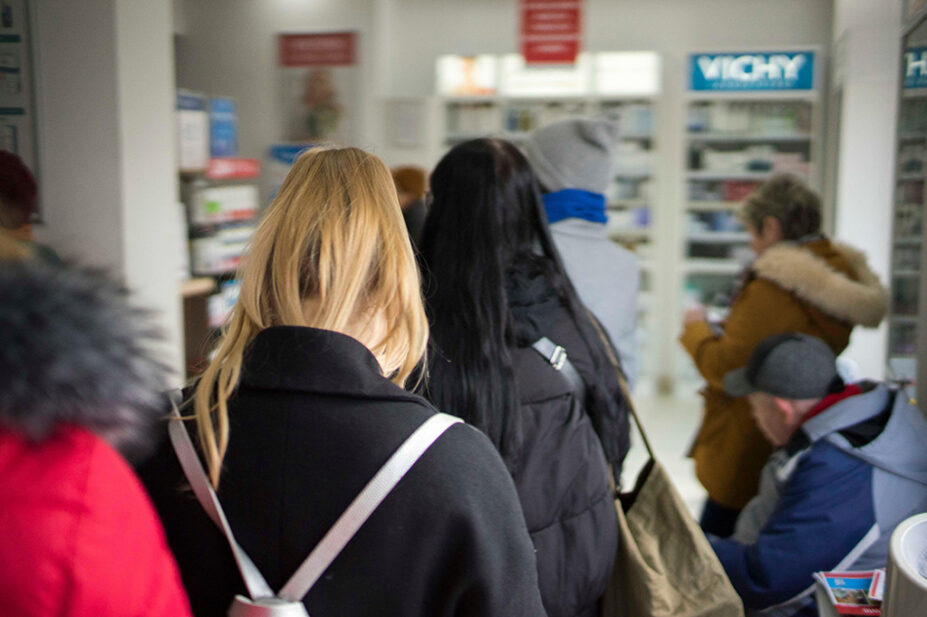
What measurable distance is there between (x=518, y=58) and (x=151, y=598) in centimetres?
744

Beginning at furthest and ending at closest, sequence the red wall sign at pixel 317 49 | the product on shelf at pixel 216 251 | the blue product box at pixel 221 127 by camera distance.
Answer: the red wall sign at pixel 317 49, the blue product box at pixel 221 127, the product on shelf at pixel 216 251

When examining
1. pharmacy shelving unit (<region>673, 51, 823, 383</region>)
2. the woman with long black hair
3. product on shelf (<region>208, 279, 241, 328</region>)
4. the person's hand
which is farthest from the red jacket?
pharmacy shelving unit (<region>673, 51, 823, 383</region>)

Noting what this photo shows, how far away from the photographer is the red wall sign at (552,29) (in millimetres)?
5602

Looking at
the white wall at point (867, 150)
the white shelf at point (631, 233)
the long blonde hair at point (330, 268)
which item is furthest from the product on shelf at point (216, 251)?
the white shelf at point (631, 233)

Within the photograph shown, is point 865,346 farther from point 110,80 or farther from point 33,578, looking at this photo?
point 33,578

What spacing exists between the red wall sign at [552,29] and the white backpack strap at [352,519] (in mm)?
5071

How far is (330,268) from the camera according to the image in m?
1.03

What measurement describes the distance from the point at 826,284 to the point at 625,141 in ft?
17.3

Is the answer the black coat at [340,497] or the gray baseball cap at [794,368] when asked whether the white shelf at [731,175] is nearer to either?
the gray baseball cap at [794,368]

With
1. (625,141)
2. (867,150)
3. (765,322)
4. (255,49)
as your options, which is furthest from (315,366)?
(255,49)

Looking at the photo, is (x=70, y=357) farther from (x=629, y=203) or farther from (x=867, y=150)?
(x=629, y=203)

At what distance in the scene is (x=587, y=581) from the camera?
5.21 ft

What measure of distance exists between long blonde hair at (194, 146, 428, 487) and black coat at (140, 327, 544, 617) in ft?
0.17

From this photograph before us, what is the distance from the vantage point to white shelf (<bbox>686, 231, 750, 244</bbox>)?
7.43 metres
